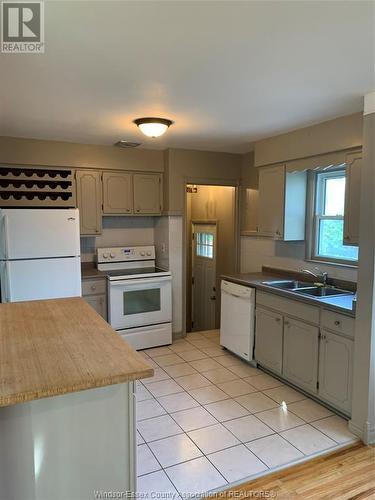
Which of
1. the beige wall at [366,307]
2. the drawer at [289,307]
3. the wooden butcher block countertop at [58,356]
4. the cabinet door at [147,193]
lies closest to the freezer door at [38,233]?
the cabinet door at [147,193]

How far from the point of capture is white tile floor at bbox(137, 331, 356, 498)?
7.31 feet

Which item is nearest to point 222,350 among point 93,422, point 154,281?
point 154,281

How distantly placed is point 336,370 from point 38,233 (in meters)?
2.86

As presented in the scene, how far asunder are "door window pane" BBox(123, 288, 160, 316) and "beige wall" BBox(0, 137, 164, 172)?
147 centimetres

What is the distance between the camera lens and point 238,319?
3887 mm

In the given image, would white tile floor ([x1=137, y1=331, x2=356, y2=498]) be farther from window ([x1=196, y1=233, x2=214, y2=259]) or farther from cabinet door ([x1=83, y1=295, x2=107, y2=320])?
window ([x1=196, y1=233, x2=214, y2=259])

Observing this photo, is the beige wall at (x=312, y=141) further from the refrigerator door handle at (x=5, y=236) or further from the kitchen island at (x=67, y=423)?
the refrigerator door handle at (x=5, y=236)

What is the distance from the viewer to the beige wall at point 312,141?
2836 millimetres

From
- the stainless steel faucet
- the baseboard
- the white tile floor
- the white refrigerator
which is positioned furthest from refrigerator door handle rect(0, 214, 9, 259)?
the baseboard

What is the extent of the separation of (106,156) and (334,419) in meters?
3.44

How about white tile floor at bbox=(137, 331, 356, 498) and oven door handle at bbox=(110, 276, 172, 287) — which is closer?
white tile floor at bbox=(137, 331, 356, 498)

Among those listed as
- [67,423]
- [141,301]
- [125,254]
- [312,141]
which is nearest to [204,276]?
[125,254]

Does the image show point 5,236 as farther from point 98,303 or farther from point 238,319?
point 238,319

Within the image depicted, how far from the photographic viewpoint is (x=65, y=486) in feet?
4.69
